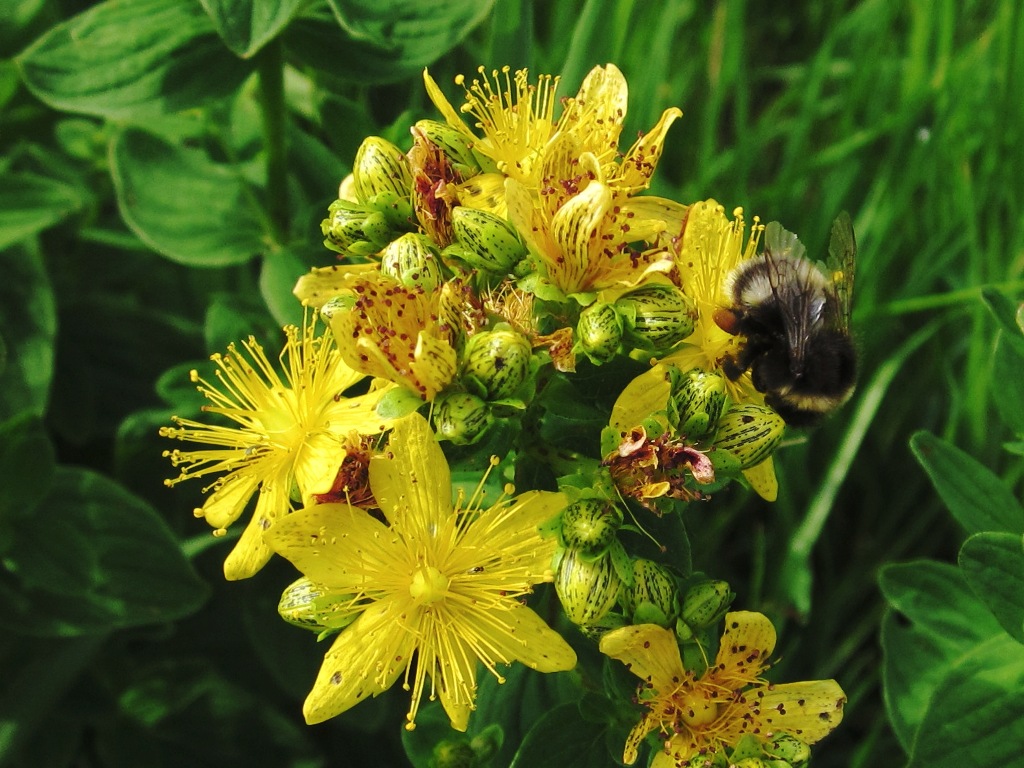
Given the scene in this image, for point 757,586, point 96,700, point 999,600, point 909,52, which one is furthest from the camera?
point 909,52

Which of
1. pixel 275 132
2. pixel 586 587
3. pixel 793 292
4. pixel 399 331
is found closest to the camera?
pixel 586 587

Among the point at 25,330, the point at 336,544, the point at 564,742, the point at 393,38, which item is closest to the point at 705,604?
the point at 564,742

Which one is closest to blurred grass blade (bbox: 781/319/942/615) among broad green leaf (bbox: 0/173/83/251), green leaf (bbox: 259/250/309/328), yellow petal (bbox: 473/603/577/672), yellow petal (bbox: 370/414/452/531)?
yellow petal (bbox: 473/603/577/672)

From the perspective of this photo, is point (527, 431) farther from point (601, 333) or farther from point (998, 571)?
point (998, 571)

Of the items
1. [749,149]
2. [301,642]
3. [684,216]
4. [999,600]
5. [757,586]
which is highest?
[684,216]

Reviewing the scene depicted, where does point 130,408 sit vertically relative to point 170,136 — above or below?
below

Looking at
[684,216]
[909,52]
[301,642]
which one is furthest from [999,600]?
[909,52]

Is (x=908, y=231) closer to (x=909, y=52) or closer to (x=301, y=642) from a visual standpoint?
(x=909, y=52)

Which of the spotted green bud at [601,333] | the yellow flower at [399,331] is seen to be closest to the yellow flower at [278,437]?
the yellow flower at [399,331]
